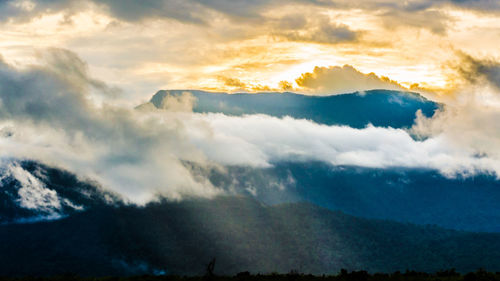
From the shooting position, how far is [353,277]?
238 feet

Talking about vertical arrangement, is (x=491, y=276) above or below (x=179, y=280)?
above

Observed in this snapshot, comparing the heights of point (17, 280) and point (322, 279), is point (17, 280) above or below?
below

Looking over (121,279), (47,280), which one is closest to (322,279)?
(121,279)

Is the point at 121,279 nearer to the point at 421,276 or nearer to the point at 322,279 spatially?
the point at 322,279

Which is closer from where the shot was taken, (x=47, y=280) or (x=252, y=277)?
(x=252, y=277)

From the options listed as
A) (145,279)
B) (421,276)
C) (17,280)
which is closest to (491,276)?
(421,276)

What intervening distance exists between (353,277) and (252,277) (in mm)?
11554

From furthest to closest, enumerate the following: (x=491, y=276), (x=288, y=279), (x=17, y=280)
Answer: (x=17, y=280), (x=288, y=279), (x=491, y=276)

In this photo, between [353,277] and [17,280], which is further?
[17,280]

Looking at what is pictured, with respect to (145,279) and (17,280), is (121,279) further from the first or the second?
(17,280)

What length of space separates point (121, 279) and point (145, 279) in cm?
427

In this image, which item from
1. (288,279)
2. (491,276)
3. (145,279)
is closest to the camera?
(491,276)

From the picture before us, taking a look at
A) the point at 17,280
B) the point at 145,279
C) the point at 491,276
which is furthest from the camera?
the point at 17,280

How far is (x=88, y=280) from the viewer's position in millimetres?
83750
